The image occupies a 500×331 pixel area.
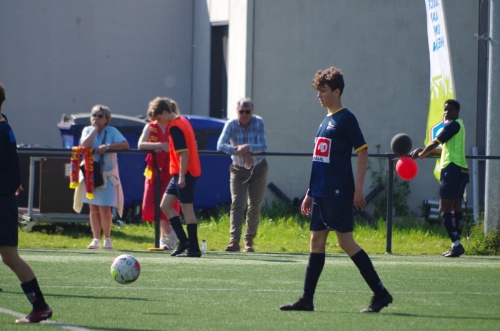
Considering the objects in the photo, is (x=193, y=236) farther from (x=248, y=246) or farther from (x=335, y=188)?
(x=335, y=188)

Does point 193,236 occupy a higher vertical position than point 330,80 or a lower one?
lower

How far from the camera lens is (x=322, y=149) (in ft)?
27.7

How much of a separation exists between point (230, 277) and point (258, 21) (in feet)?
31.9

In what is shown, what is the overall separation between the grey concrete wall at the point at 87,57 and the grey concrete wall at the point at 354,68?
3198mm

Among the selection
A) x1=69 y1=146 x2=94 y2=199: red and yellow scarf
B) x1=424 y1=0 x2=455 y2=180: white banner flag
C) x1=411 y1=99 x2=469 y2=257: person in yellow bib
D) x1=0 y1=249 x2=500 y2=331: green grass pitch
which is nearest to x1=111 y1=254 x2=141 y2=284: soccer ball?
x1=0 y1=249 x2=500 y2=331: green grass pitch

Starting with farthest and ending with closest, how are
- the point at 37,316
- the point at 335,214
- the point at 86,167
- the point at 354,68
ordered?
the point at 354,68
the point at 86,167
the point at 335,214
the point at 37,316

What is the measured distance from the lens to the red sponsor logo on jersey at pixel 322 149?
27.6 ft

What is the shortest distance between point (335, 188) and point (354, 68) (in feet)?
39.1

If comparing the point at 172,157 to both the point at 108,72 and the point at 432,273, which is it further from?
the point at 108,72

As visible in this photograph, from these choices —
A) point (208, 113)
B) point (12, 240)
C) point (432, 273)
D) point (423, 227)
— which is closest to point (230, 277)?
point (432, 273)

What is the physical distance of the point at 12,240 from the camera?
7.78m

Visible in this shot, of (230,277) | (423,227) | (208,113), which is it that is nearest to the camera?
(230,277)

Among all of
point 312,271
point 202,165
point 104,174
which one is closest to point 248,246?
point 104,174

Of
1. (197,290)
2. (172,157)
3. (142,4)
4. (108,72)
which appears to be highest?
(142,4)
